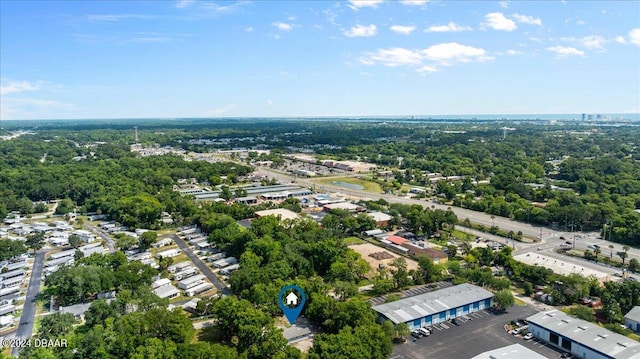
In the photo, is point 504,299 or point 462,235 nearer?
point 504,299

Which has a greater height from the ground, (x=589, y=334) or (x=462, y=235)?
(x=589, y=334)

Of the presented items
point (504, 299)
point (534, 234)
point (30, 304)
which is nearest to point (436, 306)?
point (504, 299)

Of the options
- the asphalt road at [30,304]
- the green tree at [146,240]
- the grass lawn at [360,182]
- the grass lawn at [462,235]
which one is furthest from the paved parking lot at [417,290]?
the grass lawn at [360,182]

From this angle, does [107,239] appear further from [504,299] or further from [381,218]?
[504,299]

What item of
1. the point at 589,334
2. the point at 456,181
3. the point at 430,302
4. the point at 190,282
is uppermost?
the point at 456,181

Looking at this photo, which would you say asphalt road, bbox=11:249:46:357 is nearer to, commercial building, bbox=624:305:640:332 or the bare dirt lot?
the bare dirt lot

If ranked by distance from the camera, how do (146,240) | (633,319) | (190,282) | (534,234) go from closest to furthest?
1. (633,319)
2. (190,282)
3. (146,240)
4. (534,234)

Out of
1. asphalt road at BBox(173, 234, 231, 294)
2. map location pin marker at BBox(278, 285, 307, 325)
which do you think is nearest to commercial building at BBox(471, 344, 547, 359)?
map location pin marker at BBox(278, 285, 307, 325)

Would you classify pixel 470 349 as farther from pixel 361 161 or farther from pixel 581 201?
→ pixel 361 161
